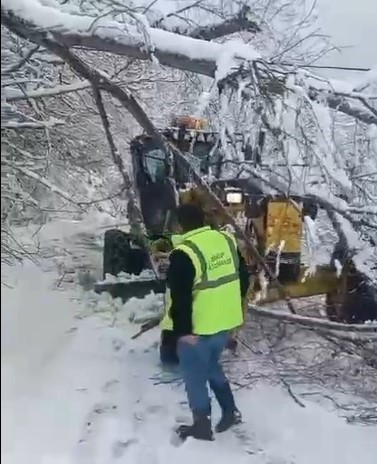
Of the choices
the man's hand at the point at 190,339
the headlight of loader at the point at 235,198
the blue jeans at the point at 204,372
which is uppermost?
the headlight of loader at the point at 235,198

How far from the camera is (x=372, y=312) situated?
1425 mm

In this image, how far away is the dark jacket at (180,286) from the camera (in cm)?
124

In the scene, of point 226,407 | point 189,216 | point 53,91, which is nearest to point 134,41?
point 53,91

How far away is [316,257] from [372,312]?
0.17 m

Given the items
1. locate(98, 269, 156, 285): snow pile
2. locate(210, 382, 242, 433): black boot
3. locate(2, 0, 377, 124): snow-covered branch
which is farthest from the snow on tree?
locate(210, 382, 242, 433): black boot

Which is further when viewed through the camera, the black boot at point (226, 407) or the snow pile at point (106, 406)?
the black boot at point (226, 407)

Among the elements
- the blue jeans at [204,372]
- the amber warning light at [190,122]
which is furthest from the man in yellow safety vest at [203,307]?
the amber warning light at [190,122]

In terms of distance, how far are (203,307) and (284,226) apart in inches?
8.5

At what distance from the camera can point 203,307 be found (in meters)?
1.26

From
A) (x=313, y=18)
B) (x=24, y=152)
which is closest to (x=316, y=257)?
(x=313, y=18)

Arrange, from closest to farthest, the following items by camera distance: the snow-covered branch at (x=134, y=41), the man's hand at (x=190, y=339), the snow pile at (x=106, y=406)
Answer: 1. the snow pile at (x=106, y=406)
2. the snow-covered branch at (x=134, y=41)
3. the man's hand at (x=190, y=339)

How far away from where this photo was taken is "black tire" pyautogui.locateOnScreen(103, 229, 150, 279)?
123 centimetres

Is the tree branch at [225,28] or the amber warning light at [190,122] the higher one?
the tree branch at [225,28]

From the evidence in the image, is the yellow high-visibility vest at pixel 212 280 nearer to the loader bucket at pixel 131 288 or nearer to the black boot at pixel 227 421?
the loader bucket at pixel 131 288
